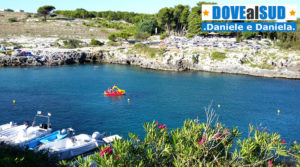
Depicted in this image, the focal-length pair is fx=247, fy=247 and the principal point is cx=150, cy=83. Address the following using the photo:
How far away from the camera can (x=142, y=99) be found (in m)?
51.7

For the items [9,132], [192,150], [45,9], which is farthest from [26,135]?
[45,9]

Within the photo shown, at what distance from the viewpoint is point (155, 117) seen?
41.9 metres

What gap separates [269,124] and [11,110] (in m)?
43.5

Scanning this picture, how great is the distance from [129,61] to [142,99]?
4898 centimetres

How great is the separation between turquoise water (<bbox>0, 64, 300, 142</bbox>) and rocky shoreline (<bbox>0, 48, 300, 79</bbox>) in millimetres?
5449

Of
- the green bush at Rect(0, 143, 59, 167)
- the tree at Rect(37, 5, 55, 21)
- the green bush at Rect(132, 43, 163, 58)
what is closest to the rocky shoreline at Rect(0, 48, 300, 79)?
the green bush at Rect(132, 43, 163, 58)

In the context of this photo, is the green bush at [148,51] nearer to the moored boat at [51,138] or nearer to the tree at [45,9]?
the moored boat at [51,138]

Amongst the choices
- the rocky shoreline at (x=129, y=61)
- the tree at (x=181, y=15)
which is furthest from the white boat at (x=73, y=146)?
the tree at (x=181, y=15)

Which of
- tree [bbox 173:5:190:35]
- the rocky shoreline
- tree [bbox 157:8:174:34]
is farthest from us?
tree [bbox 173:5:190:35]

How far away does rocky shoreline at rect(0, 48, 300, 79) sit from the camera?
79.4 metres

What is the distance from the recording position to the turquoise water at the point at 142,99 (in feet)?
131

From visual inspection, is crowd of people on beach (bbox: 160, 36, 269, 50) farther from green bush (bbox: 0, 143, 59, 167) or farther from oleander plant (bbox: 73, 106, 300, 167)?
oleander plant (bbox: 73, 106, 300, 167)

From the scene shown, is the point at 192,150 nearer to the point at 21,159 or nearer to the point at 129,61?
the point at 21,159

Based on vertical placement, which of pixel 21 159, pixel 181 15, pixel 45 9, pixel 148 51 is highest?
pixel 45 9
